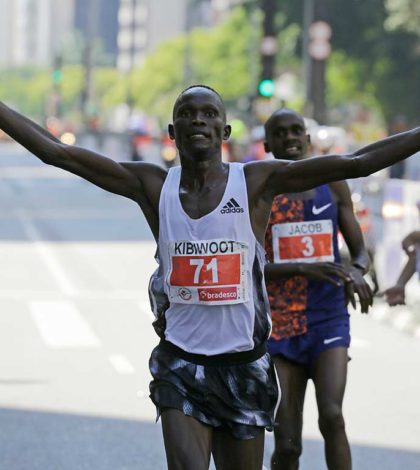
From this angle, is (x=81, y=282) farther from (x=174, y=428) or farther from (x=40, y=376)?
(x=174, y=428)

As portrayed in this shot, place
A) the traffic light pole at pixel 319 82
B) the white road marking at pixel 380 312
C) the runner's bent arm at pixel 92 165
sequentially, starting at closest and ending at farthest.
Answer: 1. the runner's bent arm at pixel 92 165
2. the white road marking at pixel 380 312
3. the traffic light pole at pixel 319 82

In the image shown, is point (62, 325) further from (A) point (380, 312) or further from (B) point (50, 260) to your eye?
(B) point (50, 260)

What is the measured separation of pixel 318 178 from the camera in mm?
5523

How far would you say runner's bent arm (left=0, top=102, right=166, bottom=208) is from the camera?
554cm

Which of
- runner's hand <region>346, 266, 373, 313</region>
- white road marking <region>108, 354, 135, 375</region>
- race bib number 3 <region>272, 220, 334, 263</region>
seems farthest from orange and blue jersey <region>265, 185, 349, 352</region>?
white road marking <region>108, 354, 135, 375</region>

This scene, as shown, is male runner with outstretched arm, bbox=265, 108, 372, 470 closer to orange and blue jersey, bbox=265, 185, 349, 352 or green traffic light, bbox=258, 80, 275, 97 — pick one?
orange and blue jersey, bbox=265, 185, 349, 352

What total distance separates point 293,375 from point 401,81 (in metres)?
61.9

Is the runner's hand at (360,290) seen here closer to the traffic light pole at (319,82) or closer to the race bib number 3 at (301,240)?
the race bib number 3 at (301,240)

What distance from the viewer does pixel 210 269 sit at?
5469 millimetres

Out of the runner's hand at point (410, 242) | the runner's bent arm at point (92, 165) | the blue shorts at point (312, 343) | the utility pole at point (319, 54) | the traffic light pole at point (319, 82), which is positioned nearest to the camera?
the runner's bent arm at point (92, 165)

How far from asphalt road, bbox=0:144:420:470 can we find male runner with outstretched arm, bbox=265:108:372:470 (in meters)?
1.58

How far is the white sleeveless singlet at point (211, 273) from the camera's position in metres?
5.45

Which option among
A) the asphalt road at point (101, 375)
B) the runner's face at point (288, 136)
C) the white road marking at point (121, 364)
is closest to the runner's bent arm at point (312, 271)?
the runner's face at point (288, 136)

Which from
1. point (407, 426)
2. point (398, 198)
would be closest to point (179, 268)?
point (407, 426)
